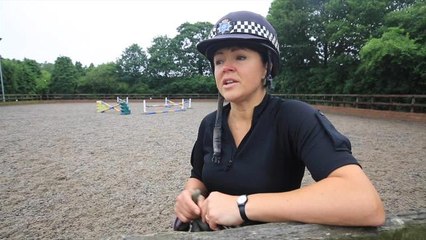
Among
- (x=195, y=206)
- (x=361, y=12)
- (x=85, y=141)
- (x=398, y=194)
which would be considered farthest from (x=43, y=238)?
(x=361, y=12)

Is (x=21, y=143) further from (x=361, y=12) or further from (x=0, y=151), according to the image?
(x=361, y=12)

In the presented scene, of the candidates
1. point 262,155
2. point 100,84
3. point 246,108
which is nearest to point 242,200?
point 262,155

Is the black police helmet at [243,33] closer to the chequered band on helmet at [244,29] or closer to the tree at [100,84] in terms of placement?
the chequered band on helmet at [244,29]

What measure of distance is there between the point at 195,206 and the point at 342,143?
2.08ft

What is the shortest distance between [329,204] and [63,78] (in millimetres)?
44685

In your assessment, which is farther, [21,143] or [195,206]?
[21,143]

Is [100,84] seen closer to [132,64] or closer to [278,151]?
[132,64]

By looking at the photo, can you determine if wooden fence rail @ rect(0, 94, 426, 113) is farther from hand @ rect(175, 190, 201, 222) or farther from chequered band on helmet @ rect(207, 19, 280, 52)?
hand @ rect(175, 190, 201, 222)

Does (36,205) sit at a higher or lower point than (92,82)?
lower

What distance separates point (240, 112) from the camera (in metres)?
1.39

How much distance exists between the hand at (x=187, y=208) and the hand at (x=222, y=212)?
14 centimetres

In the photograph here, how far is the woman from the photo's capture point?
942 millimetres

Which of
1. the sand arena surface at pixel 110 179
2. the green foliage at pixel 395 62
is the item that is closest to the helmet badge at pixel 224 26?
the sand arena surface at pixel 110 179

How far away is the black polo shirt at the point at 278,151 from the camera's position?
1069mm
